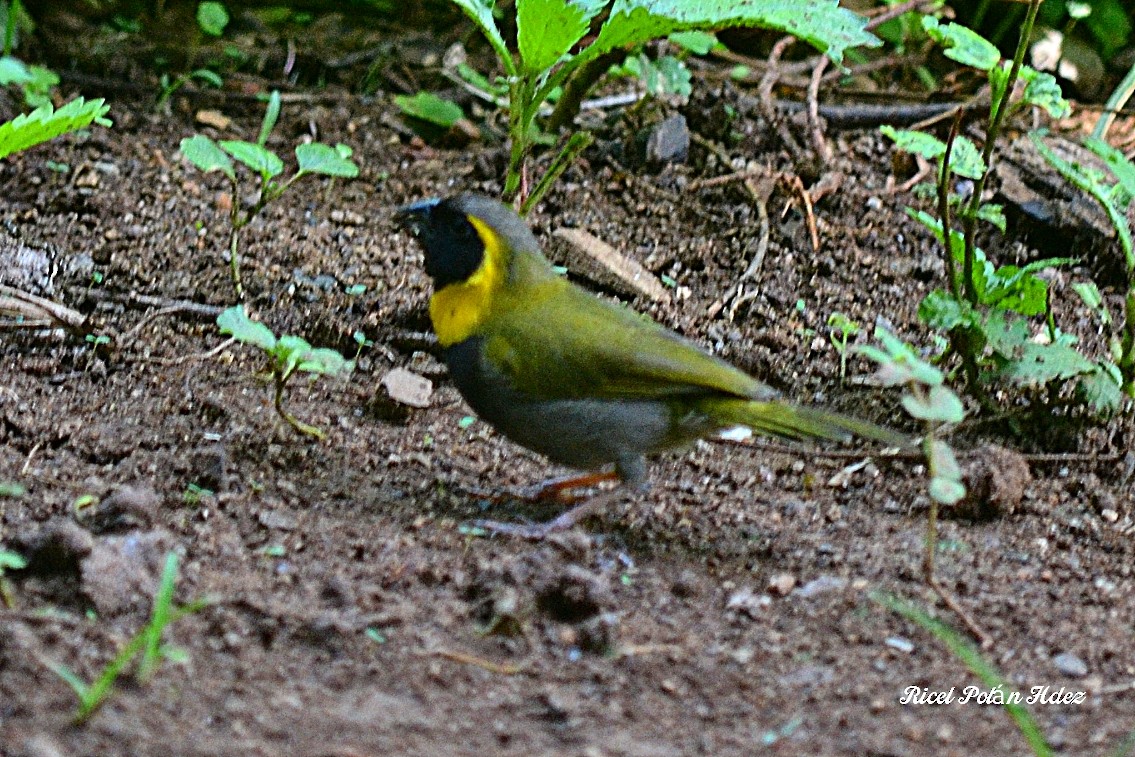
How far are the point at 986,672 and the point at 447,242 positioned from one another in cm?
203

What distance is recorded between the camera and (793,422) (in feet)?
11.7

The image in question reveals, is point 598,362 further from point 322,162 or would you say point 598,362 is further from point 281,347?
point 322,162

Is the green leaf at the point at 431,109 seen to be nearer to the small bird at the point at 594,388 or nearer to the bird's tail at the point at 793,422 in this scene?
the small bird at the point at 594,388

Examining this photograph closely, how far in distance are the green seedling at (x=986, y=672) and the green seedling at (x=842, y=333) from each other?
4.51 feet

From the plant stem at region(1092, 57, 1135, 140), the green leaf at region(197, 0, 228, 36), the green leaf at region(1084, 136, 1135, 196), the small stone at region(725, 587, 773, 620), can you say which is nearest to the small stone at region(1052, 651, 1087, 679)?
the small stone at region(725, 587, 773, 620)

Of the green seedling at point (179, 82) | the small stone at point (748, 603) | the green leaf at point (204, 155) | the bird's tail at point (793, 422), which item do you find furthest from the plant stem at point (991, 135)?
the green seedling at point (179, 82)

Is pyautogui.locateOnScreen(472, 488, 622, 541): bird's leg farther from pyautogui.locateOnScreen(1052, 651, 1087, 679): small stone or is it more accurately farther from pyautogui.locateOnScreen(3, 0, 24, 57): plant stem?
pyautogui.locateOnScreen(3, 0, 24, 57): plant stem

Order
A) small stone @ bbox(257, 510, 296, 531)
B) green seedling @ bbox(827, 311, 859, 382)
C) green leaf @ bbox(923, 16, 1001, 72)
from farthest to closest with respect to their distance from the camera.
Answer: green seedling @ bbox(827, 311, 859, 382), green leaf @ bbox(923, 16, 1001, 72), small stone @ bbox(257, 510, 296, 531)

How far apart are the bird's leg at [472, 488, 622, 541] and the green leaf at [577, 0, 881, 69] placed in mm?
1361

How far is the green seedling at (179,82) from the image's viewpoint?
18.7 ft

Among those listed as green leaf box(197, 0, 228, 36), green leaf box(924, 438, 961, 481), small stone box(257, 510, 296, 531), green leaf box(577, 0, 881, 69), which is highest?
green leaf box(577, 0, 881, 69)

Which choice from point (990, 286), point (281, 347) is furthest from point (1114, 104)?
point (281, 347)

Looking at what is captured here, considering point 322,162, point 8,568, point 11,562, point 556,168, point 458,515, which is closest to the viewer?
point 11,562

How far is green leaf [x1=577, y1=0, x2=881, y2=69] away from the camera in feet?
12.6
